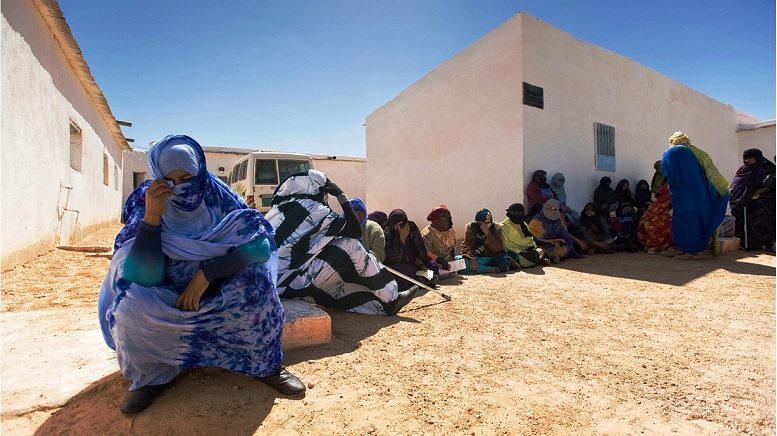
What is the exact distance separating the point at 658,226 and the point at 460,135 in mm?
3830

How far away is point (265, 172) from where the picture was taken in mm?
8711

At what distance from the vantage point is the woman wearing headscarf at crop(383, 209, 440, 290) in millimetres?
4023

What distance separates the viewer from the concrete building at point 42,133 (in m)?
3.75

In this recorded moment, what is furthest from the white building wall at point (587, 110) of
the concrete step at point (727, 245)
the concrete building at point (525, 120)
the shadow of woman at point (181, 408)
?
the shadow of woman at point (181, 408)

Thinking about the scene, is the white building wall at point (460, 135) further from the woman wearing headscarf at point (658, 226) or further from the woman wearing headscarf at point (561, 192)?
the woman wearing headscarf at point (658, 226)

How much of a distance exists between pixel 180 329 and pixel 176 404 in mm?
291

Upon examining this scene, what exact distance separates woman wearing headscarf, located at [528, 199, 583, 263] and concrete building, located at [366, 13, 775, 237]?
0.70 metres

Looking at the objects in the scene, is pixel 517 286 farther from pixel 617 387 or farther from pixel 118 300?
pixel 118 300

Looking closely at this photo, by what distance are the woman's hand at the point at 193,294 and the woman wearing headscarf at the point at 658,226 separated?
662 centimetres

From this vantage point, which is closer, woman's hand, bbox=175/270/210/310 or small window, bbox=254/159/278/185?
woman's hand, bbox=175/270/210/310

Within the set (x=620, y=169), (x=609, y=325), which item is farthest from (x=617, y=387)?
(x=620, y=169)

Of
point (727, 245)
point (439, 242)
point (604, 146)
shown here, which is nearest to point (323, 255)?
point (439, 242)

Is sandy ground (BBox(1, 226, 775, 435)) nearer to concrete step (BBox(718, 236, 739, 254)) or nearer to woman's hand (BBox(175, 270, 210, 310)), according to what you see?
woman's hand (BBox(175, 270, 210, 310))

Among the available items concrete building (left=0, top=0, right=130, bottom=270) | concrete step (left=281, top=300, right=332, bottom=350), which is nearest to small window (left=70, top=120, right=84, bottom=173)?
concrete building (left=0, top=0, right=130, bottom=270)
